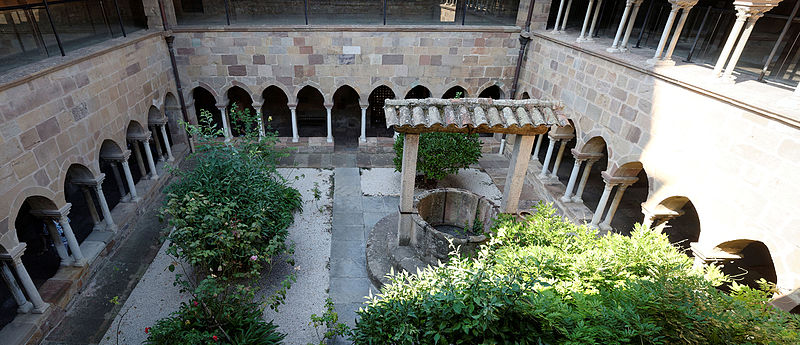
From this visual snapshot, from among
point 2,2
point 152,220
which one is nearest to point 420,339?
point 152,220

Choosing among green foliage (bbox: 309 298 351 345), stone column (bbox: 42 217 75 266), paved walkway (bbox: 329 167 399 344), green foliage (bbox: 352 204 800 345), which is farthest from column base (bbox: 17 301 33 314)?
green foliage (bbox: 352 204 800 345)

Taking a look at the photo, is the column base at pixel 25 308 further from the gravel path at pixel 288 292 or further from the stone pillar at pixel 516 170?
the stone pillar at pixel 516 170

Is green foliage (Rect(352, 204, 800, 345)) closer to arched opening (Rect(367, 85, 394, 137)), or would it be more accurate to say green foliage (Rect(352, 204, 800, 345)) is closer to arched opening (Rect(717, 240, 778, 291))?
arched opening (Rect(717, 240, 778, 291))

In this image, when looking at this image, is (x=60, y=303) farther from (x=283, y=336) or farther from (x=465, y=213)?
(x=465, y=213)

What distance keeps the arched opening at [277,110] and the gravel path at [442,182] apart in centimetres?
477

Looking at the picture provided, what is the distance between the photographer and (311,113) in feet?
44.2

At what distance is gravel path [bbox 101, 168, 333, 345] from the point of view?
519 cm

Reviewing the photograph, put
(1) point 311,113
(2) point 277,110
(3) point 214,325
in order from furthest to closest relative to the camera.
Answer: (1) point 311,113 < (2) point 277,110 < (3) point 214,325

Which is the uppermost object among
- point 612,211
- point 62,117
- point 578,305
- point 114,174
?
point 62,117

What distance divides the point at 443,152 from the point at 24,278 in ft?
22.8

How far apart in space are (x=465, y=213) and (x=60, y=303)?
6.40 m

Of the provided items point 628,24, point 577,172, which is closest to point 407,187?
point 577,172

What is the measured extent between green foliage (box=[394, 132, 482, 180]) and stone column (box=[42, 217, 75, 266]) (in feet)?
19.2

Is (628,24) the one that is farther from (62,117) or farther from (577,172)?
(62,117)
